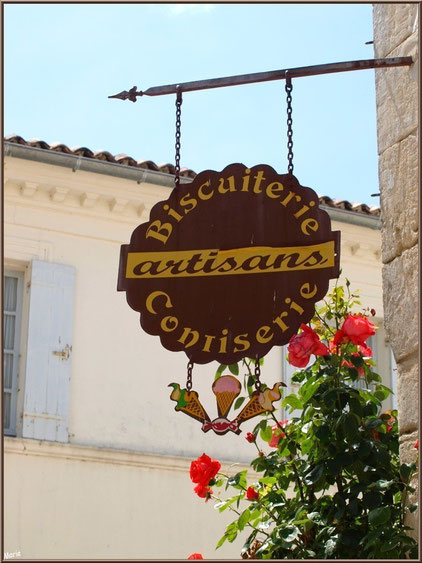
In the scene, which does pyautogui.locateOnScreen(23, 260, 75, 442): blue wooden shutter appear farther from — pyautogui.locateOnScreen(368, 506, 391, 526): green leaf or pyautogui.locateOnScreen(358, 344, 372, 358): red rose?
pyautogui.locateOnScreen(368, 506, 391, 526): green leaf

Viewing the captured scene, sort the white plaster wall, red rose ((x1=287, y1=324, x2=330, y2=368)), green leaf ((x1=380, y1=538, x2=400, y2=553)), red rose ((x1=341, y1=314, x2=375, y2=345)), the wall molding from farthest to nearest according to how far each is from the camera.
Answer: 1. the wall molding
2. the white plaster wall
3. red rose ((x1=341, y1=314, x2=375, y2=345))
4. red rose ((x1=287, y1=324, x2=330, y2=368))
5. green leaf ((x1=380, y1=538, x2=400, y2=553))

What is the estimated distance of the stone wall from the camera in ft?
14.2

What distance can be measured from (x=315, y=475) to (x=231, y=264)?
0.82 meters

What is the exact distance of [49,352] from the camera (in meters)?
10.7

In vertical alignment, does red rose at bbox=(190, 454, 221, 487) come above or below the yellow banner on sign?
below

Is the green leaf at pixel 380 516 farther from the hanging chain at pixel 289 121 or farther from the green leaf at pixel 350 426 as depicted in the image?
the hanging chain at pixel 289 121

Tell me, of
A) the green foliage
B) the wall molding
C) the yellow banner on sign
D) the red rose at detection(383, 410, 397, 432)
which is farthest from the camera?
the wall molding

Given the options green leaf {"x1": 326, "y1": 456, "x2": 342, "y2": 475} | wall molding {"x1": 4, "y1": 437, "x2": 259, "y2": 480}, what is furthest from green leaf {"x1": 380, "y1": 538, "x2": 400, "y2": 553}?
wall molding {"x1": 4, "y1": 437, "x2": 259, "y2": 480}

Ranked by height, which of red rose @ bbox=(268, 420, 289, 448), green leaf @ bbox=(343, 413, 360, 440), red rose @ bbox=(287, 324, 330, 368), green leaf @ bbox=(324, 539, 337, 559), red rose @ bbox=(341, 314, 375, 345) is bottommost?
green leaf @ bbox=(324, 539, 337, 559)

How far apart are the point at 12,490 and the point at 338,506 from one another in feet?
20.4

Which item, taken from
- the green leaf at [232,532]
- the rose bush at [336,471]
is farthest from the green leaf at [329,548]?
the green leaf at [232,532]

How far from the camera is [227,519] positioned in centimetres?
1102

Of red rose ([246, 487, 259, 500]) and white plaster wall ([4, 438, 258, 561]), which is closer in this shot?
red rose ([246, 487, 259, 500])

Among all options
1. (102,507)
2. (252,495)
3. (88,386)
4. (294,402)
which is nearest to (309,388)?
(294,402)
